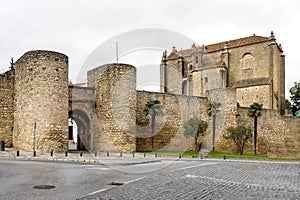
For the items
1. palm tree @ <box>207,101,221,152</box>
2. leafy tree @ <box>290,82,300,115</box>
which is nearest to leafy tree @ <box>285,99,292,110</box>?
leafy tree @ <box>290,82,300,115</box>

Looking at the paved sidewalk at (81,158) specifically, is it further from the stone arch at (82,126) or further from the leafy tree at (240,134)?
the leafy tree at (240,134)

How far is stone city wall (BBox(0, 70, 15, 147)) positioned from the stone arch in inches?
190

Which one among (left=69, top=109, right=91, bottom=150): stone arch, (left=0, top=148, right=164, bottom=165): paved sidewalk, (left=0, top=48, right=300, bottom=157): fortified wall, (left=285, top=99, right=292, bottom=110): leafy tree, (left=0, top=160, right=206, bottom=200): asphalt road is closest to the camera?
(left=0, top=160, right=206, bottom=200): asphalt road

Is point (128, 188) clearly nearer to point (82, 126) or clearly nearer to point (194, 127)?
point (82, 126)

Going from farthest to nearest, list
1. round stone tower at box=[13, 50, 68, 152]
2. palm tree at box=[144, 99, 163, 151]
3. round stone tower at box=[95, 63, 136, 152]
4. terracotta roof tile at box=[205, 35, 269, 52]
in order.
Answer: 1. terracotta roof tile at box=[205, 35, 269, 52]
2. palm tree at box=[144, 99, 163, 151]
3. round stone tower at box=[95, 63, 136, 152]
4. round stone tower at box=[13, 50, 68, 152]

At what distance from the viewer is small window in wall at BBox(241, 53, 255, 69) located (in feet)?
194

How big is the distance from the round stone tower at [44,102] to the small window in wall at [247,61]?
123ft

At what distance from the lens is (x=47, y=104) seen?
27266 mm

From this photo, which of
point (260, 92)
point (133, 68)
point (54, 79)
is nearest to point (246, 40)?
point (260, 92)

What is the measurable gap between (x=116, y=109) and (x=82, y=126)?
414 centimetres

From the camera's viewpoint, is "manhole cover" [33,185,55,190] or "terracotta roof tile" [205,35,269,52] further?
"terracotta roof tile" [205,35,269,52]

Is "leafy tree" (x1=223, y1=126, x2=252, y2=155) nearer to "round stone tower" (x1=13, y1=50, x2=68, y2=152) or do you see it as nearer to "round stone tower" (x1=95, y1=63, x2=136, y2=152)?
"round stone tower" (x1=95, y1=63, x2=136, y2=152)

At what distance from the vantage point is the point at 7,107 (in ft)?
97.1

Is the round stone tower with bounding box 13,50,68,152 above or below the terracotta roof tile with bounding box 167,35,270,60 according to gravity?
below
